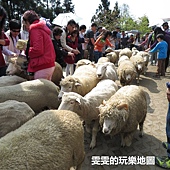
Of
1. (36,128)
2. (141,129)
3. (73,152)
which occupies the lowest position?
(141,129)

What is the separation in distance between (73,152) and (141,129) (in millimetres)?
2009

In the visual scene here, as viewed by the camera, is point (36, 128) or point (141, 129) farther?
point (141, 129)

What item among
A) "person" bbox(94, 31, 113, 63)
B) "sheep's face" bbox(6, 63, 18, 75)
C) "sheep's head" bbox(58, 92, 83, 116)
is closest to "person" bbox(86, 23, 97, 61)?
"person" bbox(94, 31, 113, 63)

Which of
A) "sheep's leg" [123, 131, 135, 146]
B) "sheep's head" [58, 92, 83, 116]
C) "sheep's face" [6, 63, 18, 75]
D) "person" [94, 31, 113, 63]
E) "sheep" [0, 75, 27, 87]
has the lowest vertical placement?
"sheep's leg" [123, 131, 135, 146]

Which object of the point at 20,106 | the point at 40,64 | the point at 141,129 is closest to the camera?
the point at 20,106

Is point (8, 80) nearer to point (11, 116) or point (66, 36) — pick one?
point (11, 116)

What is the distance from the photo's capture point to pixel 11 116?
2.27 m

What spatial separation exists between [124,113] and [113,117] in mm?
208

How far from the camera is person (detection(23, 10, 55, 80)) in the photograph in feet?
10.4

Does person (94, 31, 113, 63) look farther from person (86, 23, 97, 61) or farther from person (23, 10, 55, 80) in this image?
person (23, 10, 55, 80)

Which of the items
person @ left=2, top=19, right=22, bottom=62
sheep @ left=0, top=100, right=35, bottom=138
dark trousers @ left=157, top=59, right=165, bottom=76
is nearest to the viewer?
sheep @ left=0, top=100, right=35, bottom=138

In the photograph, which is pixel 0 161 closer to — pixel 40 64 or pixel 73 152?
pixel 73 152

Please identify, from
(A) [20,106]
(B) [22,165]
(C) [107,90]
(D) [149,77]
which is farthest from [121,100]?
(D) [149,77]

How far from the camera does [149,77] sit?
820 centimetres
